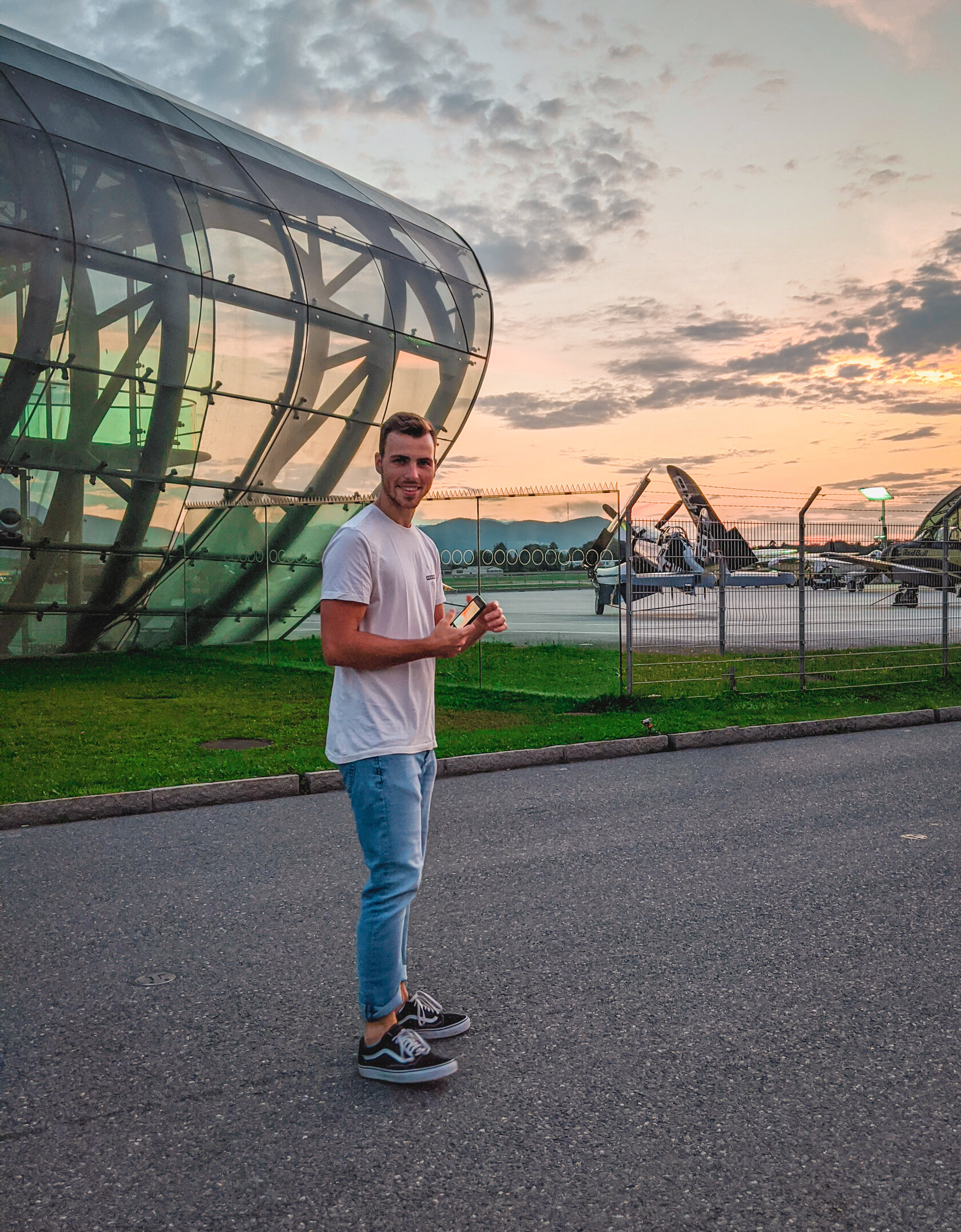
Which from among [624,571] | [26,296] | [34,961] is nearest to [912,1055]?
[34,961]

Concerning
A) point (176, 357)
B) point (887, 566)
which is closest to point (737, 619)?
point (887, 566)

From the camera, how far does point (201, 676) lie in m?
15.8

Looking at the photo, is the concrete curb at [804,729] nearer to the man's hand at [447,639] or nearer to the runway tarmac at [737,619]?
the runway tarmac at [737,619]

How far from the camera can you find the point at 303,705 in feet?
41.5

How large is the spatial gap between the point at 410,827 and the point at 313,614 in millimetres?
17026

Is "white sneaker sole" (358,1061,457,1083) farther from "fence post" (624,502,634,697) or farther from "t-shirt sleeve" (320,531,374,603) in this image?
"fence post" (624,502,634,697)

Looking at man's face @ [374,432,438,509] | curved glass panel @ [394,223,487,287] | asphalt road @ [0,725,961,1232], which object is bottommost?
asphalt road @ [0,725,961,1232]

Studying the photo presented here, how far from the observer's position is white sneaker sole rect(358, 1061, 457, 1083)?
3184 millimetres

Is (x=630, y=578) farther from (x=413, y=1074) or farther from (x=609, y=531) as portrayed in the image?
(x=413, y=1074)

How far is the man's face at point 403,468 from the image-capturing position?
10.9 feet

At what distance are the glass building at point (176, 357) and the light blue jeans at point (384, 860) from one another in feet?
46.1

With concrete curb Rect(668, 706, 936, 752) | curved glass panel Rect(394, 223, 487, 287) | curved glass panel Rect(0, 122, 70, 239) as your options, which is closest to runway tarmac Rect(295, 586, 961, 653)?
concrete curb Rect(668, 706, 936, 752)

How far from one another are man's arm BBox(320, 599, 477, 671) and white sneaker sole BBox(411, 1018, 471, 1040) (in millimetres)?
1200

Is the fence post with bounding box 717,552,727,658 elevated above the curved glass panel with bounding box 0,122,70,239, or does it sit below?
below
